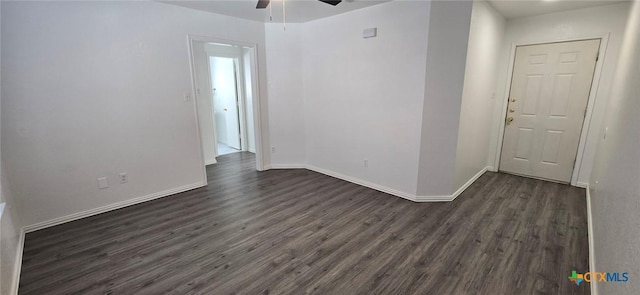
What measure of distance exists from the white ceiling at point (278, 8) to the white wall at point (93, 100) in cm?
20

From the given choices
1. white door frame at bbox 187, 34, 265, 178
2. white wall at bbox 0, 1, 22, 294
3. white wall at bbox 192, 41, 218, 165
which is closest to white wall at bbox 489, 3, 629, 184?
white door frame at bbox 187, 34, 265, 178

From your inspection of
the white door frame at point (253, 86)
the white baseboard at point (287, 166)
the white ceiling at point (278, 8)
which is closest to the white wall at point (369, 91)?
the white ceiling at point (278, 8)

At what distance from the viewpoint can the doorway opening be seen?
4629 mm

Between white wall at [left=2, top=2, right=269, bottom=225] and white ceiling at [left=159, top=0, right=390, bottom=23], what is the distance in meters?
0.20

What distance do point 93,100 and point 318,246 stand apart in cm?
277

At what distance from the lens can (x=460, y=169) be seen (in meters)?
3.39

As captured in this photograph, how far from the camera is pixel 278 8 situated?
11.1 ft

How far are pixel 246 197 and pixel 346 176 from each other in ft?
4.92

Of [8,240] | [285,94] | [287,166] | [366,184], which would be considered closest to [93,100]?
[8,240]

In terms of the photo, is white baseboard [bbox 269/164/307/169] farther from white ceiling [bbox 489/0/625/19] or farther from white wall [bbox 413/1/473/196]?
white ceiling [bbox 489/0/625/19]

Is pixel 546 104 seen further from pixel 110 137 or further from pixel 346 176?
pixel 110 137

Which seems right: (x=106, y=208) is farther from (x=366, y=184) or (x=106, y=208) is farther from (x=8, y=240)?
(x=366, y=184)

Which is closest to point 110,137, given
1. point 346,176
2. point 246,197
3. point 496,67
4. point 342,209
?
point 246,197

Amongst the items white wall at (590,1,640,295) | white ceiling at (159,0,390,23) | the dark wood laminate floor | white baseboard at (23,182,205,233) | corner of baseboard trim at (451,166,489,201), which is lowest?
the dark wood laminate floor
